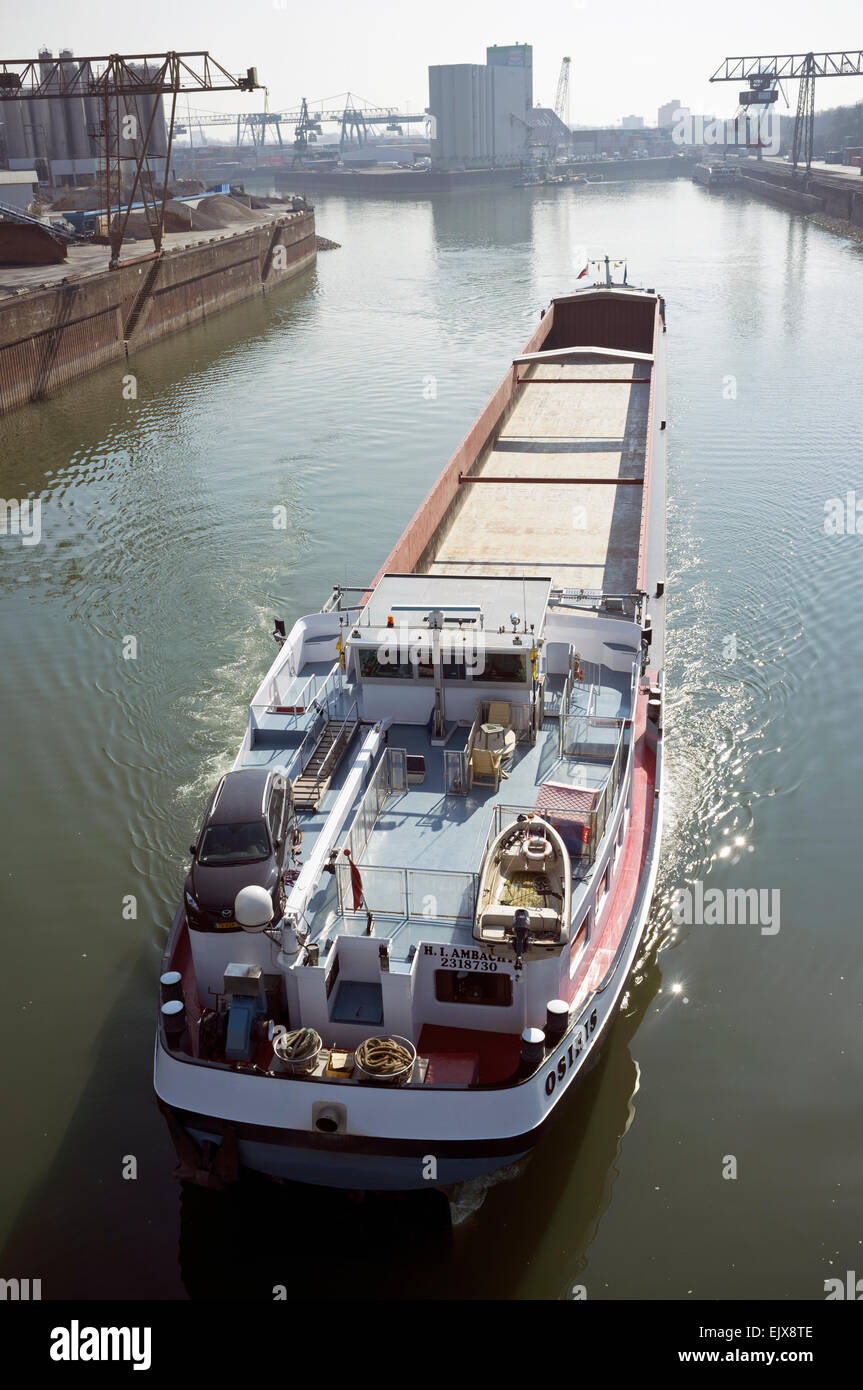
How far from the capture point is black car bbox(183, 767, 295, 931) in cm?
1154

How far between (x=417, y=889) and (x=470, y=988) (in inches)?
55.2

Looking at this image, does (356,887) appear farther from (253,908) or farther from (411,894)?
(253,908)

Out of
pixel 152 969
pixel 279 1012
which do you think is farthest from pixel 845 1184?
pixel 152 969

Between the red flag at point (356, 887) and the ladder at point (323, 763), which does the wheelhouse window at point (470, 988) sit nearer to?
the red flag at point (356, 887)

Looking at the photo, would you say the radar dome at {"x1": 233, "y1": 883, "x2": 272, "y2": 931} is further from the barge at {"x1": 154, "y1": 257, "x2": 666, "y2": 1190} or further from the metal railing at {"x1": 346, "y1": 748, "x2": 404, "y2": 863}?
the metal railing at {"x1": 346, "y1": 748, "x2": 404, "y2": 863}

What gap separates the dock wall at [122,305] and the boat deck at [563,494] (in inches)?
846

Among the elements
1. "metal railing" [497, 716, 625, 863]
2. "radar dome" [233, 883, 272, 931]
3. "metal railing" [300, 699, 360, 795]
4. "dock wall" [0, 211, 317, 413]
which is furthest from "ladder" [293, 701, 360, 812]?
"dock wall" [0, 211, 317, 413]

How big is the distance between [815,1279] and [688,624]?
49.7 ft

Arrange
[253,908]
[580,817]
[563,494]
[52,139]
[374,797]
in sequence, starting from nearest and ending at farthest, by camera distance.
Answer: [253,908] → [580,817] → [374,797] → [563,494] → [52,139]

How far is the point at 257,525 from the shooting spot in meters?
30.9

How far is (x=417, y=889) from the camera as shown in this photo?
41.2 ft

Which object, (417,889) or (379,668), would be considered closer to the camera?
(417,889)

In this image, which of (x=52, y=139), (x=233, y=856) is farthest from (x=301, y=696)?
(x=52, y=139)
